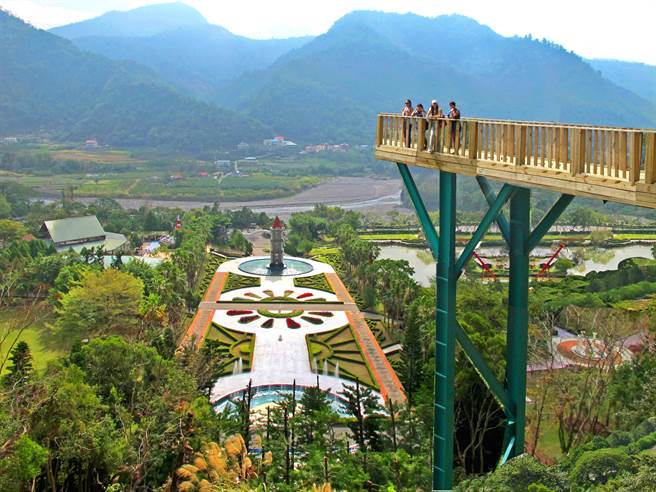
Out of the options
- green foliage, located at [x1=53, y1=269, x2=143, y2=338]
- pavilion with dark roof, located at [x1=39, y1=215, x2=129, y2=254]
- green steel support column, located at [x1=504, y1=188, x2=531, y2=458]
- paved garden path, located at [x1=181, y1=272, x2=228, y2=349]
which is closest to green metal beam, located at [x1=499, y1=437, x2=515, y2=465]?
green steel support column, located at [x1=504, y1=188, x2=531, y2=458]

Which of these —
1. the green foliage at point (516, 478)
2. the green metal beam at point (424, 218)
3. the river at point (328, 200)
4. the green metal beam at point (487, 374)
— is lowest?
the river at point (328, 200)

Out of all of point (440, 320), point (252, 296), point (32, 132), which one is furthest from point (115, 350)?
point (32, 132)

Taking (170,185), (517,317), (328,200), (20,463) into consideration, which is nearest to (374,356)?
(20,463)

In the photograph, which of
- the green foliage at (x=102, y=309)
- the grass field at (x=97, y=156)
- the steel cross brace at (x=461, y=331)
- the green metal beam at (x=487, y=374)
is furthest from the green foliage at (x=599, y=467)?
the grass field at (x=97, y=156)

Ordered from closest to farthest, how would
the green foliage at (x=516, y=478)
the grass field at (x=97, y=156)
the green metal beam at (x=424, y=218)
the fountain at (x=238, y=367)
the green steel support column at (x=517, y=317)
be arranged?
the green steel support column at (x=517, y=317), the green foliage at (x=516, y=478), the green metal beam at (x=424, y=218), the fountain at (x=238, y=367), the grass field at (x=97, y=156)

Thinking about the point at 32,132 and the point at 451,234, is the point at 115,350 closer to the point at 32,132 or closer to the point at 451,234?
the point at 451,234

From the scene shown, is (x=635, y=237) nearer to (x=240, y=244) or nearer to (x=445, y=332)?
(x=240, y=244)

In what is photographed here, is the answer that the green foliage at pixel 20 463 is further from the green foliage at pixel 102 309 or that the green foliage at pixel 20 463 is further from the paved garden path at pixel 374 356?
the green foliage at pixel 102 309

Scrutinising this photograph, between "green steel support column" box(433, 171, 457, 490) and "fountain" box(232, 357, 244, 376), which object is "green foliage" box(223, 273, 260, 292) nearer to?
"fountain" box(232, 357, 244, 376)

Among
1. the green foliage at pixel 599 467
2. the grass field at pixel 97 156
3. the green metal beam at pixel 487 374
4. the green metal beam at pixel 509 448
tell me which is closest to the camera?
the green metal beam at pixel 487 374

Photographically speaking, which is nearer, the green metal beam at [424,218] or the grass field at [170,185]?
the green metal beam at [424,218]
